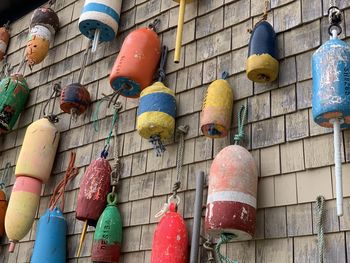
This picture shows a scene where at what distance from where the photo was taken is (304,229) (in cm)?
221

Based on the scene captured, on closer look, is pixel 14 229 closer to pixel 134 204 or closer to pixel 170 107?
pixel 134 204

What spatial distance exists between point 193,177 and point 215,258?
475mm

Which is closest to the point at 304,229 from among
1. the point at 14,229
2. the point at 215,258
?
the point at 215,258

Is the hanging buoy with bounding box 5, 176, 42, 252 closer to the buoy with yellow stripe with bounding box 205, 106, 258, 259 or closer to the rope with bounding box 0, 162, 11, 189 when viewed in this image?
the rope with bounding box 0, 162, 11, 189

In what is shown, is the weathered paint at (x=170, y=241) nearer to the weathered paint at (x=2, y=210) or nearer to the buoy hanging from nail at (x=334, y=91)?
the buoy hanging from nail at (x=334, y=91)

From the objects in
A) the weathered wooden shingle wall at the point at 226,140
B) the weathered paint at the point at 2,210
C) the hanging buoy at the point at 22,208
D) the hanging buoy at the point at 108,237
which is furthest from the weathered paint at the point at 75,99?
the hanging buoy at the point at 108,237

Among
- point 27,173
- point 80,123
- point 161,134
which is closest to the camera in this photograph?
point 161,134

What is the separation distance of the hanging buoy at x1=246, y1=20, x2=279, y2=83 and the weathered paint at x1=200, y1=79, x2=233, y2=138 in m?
0.16

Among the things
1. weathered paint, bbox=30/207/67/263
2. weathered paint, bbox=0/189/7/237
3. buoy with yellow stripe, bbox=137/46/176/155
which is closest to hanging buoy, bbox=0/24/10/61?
weathered paint, bbox=0/189/7/237

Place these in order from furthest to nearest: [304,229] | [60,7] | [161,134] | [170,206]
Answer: [60,7] → [161,134] → [170,206] → [304,229]

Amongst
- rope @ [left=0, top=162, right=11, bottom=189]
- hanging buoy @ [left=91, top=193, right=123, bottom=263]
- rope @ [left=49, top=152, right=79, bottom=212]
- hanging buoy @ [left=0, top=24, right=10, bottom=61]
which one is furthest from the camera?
hanging buoy @ [left=0, top=24, right=10, bottom=61]

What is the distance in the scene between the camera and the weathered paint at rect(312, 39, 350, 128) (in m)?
2.08

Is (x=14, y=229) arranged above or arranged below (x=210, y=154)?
below

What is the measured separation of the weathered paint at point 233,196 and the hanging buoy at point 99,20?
59.6 inches
